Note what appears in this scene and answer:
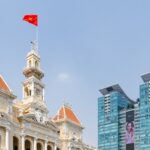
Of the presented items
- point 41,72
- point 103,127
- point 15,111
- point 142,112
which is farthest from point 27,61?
point 103,127

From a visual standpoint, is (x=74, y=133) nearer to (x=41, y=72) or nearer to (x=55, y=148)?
(x=55, y=148)

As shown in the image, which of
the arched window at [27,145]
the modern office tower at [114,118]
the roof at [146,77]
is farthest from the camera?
the modern office tower at [114,118]

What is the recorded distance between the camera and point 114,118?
7495 inches

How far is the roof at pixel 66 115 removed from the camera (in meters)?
78.1

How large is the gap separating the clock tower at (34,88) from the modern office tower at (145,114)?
104060mm

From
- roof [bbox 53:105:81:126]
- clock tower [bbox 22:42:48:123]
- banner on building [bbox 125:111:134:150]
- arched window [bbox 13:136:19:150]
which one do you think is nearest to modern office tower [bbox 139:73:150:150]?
banner on building [bbox 125:111:134:150]

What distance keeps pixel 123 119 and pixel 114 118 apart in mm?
3900

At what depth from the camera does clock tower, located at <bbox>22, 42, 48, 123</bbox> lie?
7062 cm

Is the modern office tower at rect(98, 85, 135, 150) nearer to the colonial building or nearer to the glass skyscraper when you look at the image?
the glass skyscraper

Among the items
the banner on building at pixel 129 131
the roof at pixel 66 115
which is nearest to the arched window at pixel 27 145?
the roof at pixel 66 115

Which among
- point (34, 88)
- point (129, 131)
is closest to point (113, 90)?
point (129, 131)

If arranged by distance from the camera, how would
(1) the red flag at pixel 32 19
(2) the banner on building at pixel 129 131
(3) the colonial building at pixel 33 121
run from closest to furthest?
1. (3) the colonial building at pixel 33 121
2. (1) the red flag at pixel 32 19
3. (2) the banner on building at pixel 129 131

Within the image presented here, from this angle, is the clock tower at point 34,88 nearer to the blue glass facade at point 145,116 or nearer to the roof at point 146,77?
the blue glass facade at point 145,116

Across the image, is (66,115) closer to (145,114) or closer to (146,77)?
(145,114)
